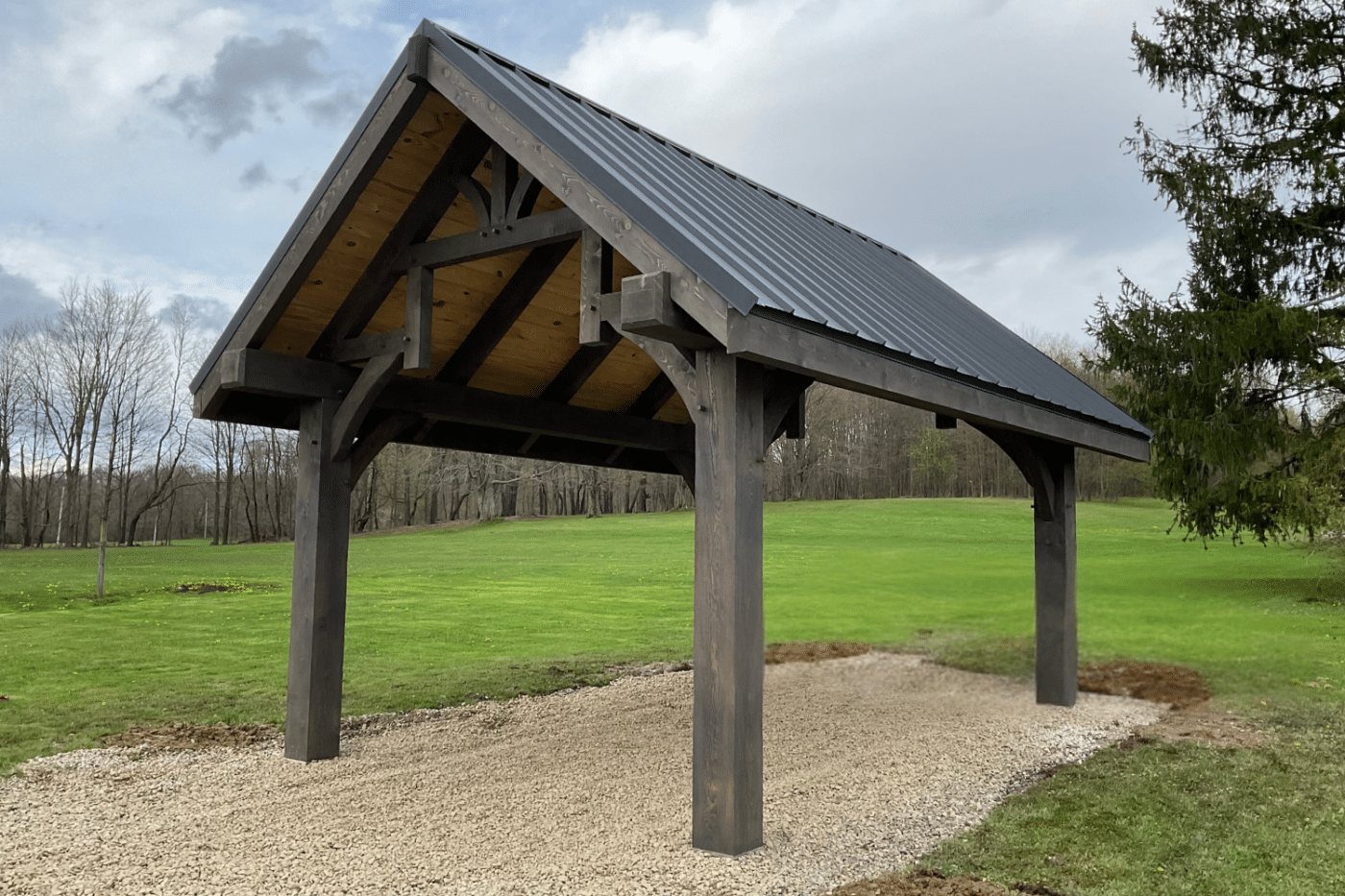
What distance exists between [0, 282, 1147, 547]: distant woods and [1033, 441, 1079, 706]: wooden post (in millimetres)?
27024

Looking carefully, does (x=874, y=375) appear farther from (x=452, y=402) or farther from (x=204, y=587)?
(x=204, y=587)

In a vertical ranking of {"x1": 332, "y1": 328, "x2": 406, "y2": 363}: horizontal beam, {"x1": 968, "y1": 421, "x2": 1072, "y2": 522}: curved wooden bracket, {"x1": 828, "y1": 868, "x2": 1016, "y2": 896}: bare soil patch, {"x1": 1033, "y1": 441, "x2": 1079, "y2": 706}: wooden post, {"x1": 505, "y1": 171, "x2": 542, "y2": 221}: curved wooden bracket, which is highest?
{"x1": 505, "y1": 171, "x2": 542, "y2": 221}: curved wooden bracket

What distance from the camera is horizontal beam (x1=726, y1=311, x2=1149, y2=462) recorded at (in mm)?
4359

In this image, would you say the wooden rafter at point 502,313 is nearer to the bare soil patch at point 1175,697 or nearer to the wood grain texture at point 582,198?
the wood grain texture at point 582,198

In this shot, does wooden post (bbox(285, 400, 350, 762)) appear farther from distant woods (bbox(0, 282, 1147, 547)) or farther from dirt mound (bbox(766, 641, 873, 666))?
distant woods (bbox(0, 282, 1147, 547))

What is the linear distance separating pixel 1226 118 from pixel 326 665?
1823 centimetres

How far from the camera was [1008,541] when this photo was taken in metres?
30.8

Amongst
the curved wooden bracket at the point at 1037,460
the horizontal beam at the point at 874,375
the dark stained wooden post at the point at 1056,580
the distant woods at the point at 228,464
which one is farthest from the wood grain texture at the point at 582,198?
the distant woods at the point at 228,464

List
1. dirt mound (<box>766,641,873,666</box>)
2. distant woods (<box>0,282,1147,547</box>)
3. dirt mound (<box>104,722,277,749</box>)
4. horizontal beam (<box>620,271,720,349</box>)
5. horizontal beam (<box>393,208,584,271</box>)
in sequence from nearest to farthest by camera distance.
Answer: horizontal beam (<box>620,271,720,349</box>) < horizontal beam (<box>393,208,584,271</box>) < dirt mound (<box>104,722,277,749</box>) < dirt mound (<box>766,641,873,666</box>) < distant woods (<box>0,282,1147,547</box>)

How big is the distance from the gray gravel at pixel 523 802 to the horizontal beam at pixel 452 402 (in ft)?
8.17

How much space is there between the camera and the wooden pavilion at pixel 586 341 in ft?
15.7

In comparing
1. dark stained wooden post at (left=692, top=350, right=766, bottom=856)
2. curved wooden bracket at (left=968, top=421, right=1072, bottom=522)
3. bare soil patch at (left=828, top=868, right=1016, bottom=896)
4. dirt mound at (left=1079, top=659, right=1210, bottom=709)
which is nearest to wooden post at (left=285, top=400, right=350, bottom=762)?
dark stained wooden post at (left=692, top=350, right=766, bottom=856)

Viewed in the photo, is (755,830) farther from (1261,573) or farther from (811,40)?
(1261,573)

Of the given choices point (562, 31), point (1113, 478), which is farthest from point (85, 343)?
point (1113, 478)
